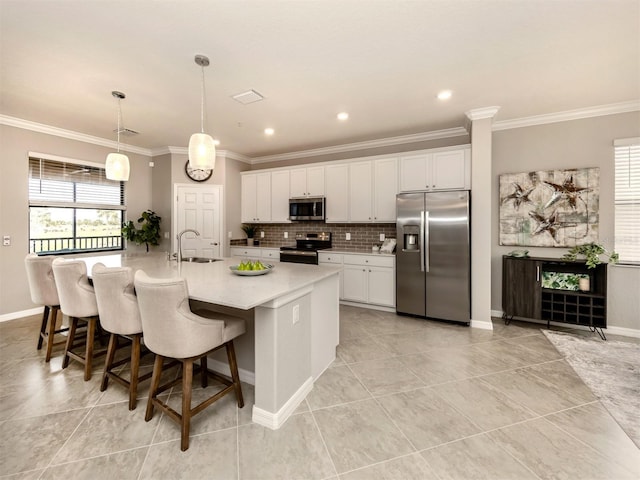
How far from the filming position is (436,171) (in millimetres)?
4172

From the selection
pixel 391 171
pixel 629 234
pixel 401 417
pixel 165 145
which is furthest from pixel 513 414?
pixel 165 145

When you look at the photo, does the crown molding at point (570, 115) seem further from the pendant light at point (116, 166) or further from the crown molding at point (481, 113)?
the pendant light at point (116, 166)

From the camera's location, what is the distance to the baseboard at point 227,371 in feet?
7.93

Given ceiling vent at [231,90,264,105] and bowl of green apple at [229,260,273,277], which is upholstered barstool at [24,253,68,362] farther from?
ceiling vent at [231,90,264,105]

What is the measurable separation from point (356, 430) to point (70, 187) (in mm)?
5436

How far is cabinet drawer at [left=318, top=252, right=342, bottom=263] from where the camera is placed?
479 cm

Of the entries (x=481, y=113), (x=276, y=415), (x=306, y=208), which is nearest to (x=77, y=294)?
(x=276, y=415)

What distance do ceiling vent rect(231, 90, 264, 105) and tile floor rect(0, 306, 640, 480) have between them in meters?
2.97

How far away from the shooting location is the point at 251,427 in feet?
6.26

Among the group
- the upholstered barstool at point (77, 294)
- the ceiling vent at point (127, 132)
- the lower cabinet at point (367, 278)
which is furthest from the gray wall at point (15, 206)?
the lower cabinet at point (367, 278)

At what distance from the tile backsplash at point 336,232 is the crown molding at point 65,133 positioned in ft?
8.03

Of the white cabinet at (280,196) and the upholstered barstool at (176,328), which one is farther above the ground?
the white cabinet at (280,196)

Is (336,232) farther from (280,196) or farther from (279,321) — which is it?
(279,321)

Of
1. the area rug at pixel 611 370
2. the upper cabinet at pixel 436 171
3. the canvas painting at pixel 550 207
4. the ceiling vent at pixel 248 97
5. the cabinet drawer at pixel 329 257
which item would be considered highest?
the ceiling vent at pixel 248 97
